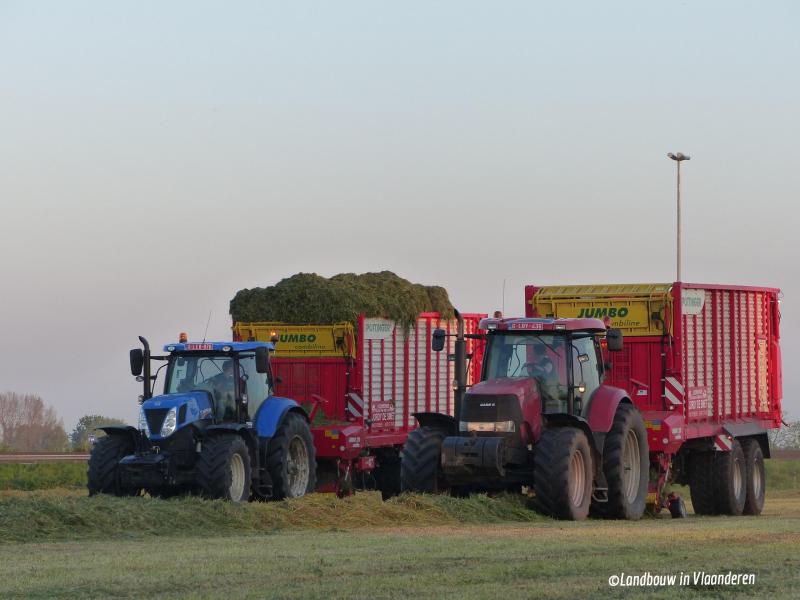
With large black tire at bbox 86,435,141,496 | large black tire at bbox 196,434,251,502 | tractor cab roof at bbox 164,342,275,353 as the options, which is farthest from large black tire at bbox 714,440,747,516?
large black tire at bbox 86,435,141,496

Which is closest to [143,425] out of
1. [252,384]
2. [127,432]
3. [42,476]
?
[127,432]

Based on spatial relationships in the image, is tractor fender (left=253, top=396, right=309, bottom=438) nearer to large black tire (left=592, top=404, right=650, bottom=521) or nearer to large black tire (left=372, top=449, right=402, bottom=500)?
large black tire (left=372, top=449, right=402, bottom=500)

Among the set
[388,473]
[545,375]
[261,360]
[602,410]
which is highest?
[261,360]

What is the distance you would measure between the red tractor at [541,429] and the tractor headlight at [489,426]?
0.01 meters

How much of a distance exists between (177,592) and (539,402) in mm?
8115

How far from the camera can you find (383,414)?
2312 cm

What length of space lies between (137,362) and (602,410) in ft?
20.4

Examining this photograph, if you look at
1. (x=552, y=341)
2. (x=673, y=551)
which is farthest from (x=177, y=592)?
(x=552, y=341)

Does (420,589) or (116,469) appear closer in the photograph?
(420,589)

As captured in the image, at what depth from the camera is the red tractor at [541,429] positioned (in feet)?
55.4

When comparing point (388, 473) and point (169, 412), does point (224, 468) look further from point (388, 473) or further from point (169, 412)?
point (388, 473)

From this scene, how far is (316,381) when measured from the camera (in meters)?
22.8

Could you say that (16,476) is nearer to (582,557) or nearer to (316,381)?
(316,381)

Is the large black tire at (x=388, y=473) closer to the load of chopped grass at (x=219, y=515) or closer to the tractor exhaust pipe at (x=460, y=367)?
the load of chopped grass at (x=219, y=515)
